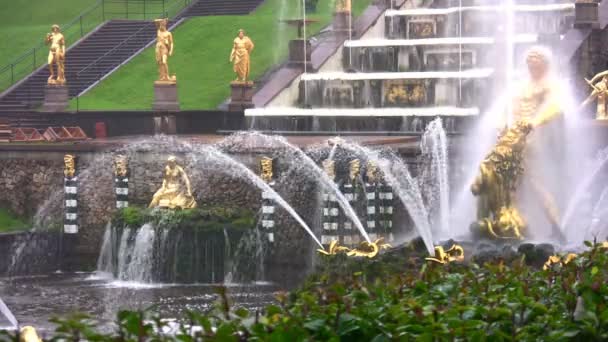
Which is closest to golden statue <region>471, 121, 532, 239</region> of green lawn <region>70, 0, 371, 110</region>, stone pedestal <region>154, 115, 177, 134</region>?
stone pedestal <region>154, 115, 177, 134</region>

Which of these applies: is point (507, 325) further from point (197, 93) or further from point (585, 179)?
point (197, 93)

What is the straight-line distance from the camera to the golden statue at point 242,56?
137ft

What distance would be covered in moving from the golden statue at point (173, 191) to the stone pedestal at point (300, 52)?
10.3 meters

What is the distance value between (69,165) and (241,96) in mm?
6881

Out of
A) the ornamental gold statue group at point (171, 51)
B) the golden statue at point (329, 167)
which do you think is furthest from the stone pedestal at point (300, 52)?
the golden statue at point (329, 167)

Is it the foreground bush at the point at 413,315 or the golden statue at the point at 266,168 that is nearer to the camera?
the foreground bush at the point at 413,315

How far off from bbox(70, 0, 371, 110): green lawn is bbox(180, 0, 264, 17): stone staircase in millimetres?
1511

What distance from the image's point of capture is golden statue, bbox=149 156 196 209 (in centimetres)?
3388

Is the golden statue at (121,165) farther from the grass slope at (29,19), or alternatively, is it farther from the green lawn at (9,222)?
the grass slope at (29,19)

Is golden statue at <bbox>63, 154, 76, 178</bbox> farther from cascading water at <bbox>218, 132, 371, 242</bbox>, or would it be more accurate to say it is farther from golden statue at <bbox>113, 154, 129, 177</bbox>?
cascading water at <bbox>218, 132, 371, 242</bbox>

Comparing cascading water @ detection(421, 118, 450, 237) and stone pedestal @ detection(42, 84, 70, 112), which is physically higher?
stone pedestal @ detection(42, 84, 70, 112)

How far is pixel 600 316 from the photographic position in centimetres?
907

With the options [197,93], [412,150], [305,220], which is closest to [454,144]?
[412,150]

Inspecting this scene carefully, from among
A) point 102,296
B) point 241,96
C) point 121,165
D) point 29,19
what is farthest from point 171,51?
point 29,19
